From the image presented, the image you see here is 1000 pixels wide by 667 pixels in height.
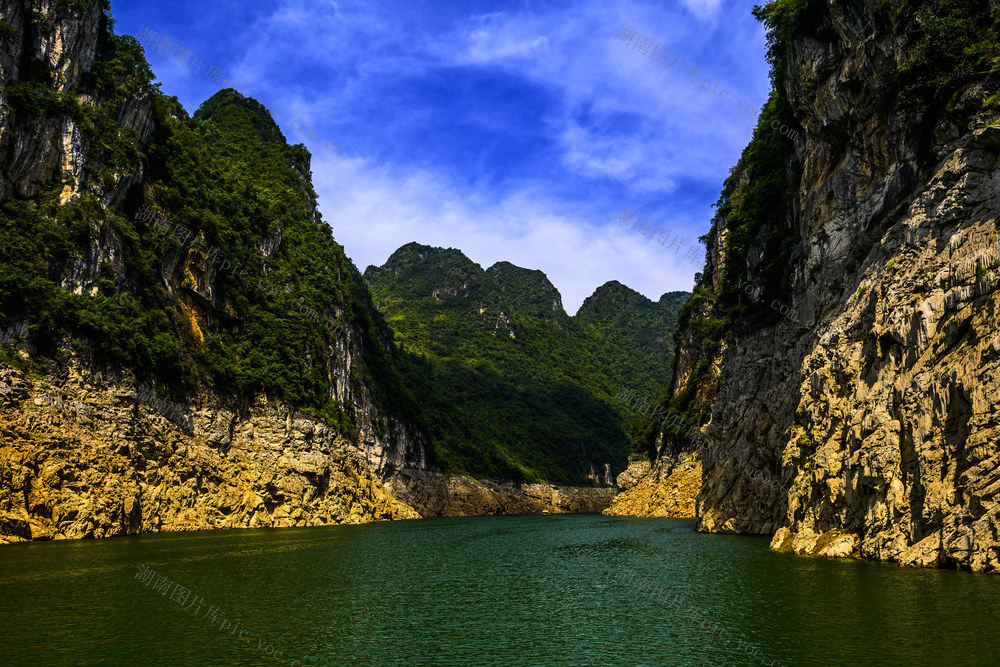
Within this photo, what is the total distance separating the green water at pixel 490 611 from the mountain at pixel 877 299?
2973 mm

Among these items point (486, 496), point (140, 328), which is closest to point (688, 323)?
point (486, 496)

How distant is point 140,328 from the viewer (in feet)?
166

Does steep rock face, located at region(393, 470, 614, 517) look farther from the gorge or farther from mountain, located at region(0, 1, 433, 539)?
mountain, located at region(0, 1, 433, 539)

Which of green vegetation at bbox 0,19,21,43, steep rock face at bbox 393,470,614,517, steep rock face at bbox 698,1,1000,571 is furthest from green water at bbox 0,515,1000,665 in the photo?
steep rock face at bbox 393,470,614,517

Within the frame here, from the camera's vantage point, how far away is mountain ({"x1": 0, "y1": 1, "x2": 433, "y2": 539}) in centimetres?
4066

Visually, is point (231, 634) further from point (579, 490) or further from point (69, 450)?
point (579, 490)

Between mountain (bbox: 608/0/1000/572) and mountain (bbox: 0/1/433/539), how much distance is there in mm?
44300

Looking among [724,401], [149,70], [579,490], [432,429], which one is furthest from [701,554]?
[579,490]

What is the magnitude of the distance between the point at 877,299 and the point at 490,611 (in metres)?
23.6

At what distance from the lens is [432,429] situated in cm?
12825

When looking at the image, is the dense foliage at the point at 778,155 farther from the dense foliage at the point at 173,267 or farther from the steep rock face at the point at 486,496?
the dense foliage at the point at 173,267

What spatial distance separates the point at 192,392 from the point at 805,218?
54.7 m

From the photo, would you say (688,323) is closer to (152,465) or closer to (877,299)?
(877,299)

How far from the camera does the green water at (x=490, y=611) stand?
15.6 m
